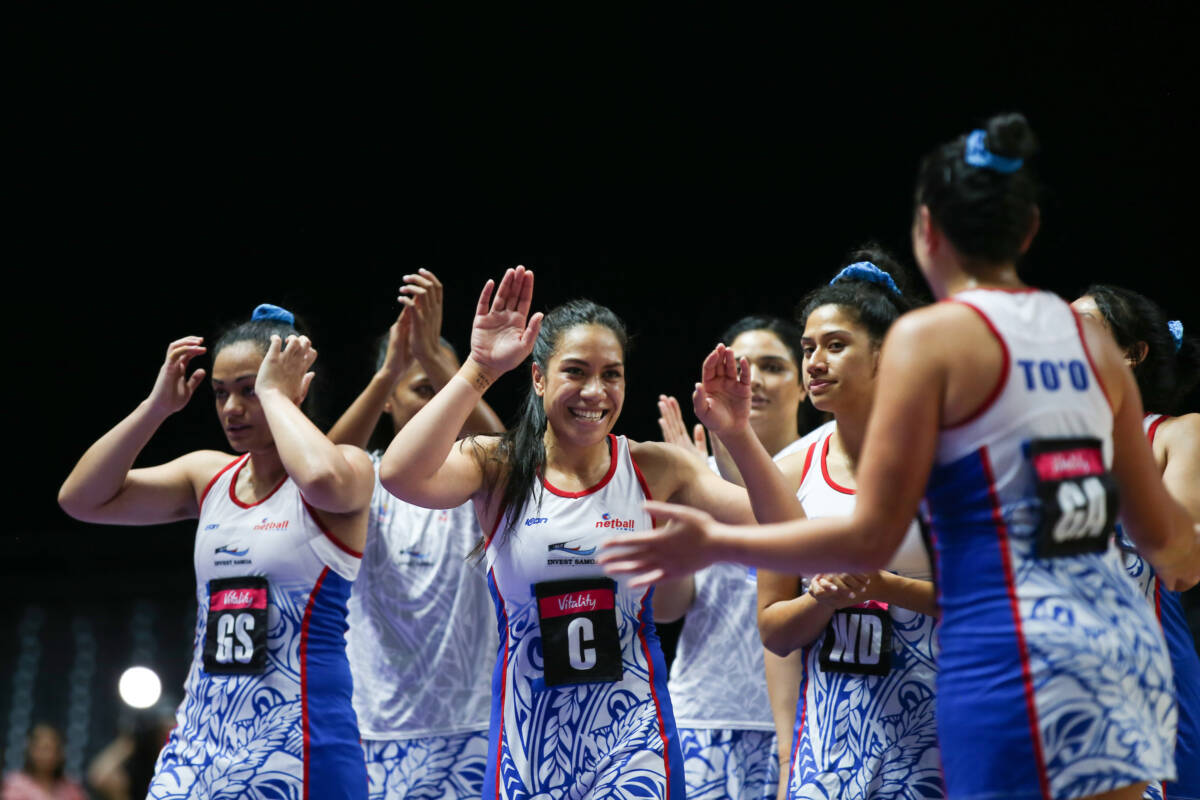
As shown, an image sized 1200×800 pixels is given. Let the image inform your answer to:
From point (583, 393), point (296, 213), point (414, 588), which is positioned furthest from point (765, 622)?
point (296, 213)

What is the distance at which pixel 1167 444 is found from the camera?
260 cm

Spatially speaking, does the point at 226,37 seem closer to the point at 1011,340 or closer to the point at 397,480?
the point at 397,480

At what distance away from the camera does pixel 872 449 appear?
156 cm

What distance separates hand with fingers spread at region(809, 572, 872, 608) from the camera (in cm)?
216

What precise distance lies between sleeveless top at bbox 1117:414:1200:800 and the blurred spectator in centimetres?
463

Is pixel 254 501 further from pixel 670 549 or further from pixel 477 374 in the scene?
pixel 670 549

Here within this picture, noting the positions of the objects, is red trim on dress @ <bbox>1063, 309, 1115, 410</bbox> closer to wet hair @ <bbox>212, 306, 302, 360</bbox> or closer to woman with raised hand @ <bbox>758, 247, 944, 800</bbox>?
woman with raised hand @ <bbox>758, 247, 944, 800</bbox>

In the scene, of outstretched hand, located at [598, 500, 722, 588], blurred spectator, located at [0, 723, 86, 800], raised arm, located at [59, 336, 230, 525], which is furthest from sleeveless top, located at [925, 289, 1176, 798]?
blurred spectator, located at [0, 723, 86, 800]

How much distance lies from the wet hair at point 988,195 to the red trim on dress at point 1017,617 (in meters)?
0.30

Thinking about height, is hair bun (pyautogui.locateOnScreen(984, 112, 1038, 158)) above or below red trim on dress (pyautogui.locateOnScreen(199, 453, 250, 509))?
above

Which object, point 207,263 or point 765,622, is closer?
point 765,622

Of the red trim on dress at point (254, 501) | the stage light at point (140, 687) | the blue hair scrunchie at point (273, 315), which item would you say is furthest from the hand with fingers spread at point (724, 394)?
the stage light at point (140, 687)

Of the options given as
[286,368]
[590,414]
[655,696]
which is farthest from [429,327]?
[655,696]

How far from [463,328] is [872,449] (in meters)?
4.29
